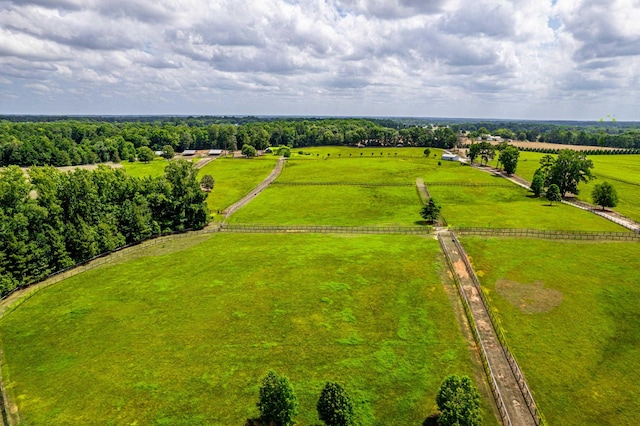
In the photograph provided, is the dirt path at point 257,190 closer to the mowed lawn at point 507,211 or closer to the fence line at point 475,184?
the mowed lawn at point 507,211

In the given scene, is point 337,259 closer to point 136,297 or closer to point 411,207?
point 136,297

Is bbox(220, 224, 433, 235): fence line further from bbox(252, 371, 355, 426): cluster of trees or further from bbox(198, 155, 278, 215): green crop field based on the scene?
bbox(252, 371, 355, 426): cluster of trees

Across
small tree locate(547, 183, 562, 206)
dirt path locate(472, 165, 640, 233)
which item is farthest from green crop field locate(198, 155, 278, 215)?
dirt path locate(472, 165, 640, 233)

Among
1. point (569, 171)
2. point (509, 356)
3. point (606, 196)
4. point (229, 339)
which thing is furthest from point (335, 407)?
point (569, 171)

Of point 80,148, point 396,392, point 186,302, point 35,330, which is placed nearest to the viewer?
point 396,392

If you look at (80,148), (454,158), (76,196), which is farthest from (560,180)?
(80,148)

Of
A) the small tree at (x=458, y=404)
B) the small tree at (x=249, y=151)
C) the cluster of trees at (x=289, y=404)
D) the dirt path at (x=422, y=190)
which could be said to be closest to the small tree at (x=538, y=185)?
the dirt path at (x=422, y=190)
